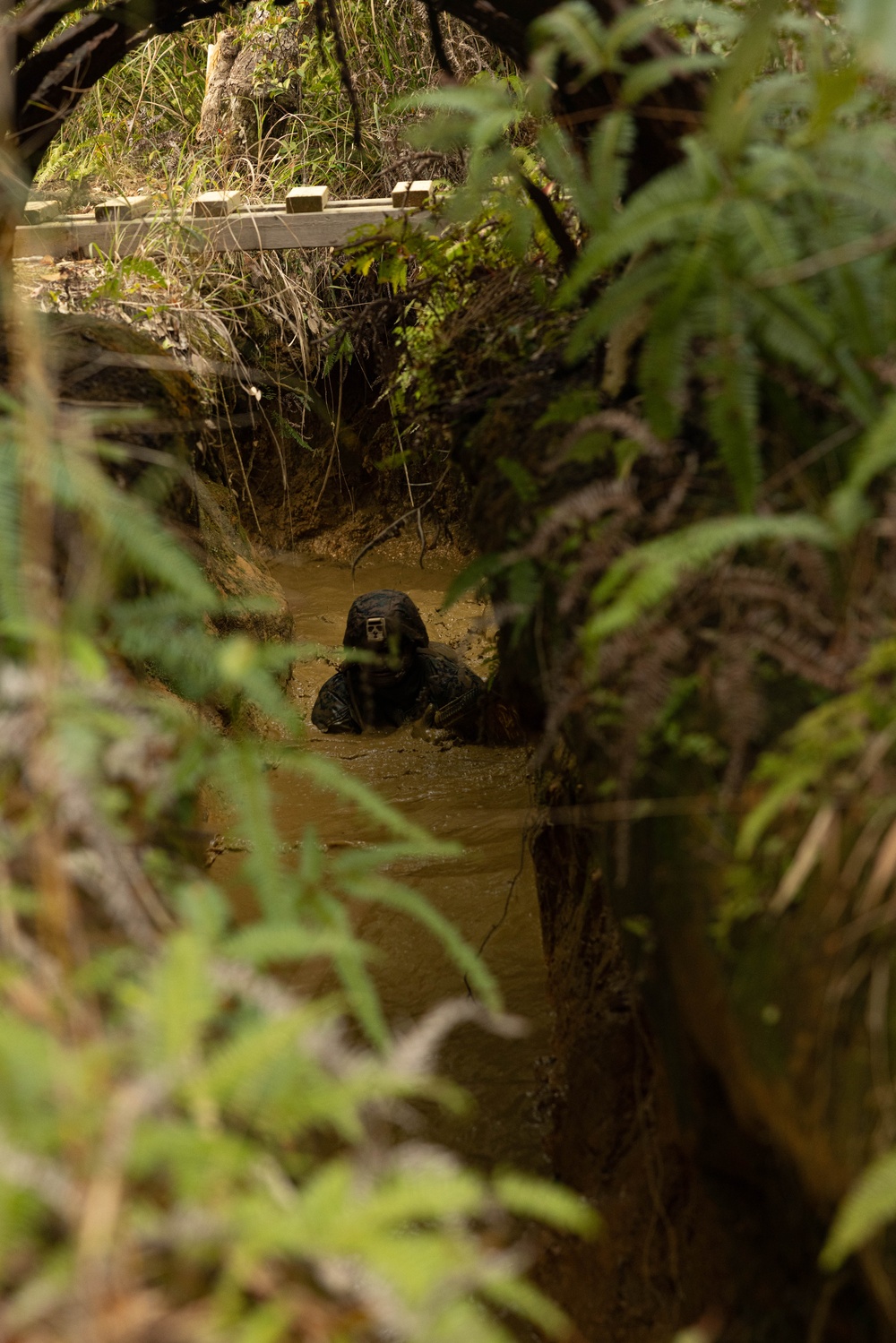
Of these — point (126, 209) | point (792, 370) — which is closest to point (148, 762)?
point (792, 370)

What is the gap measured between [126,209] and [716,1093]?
22.6 feet

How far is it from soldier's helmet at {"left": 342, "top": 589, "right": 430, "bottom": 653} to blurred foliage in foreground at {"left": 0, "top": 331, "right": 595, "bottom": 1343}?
500 centimetres

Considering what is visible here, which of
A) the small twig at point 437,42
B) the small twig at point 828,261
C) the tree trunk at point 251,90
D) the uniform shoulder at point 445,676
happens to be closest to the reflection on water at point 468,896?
the uniform shoulder at point 445,676

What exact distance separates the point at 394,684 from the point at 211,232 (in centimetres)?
327

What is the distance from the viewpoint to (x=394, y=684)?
7695mm

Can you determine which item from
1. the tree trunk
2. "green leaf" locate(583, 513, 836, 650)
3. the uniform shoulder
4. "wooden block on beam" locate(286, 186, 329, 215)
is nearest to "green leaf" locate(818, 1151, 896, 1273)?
"green leaf" locate(583, 513, 836, 650)

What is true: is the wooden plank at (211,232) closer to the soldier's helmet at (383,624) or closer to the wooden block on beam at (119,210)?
the wooden block on beam at (119,210)

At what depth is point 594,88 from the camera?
3.06 metres

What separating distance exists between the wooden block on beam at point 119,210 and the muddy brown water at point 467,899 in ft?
11.5

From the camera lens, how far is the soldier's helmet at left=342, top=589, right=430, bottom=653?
7.30 meters

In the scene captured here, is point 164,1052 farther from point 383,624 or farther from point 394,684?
point 394,684

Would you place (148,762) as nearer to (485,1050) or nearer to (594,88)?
(594,88)

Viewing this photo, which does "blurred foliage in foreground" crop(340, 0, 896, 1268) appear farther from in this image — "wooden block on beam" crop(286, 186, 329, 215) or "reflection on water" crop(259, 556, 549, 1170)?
"wooden block on beam" crop(286, 186, 329, 215)

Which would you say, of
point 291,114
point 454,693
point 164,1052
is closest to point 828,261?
point 164,1052
